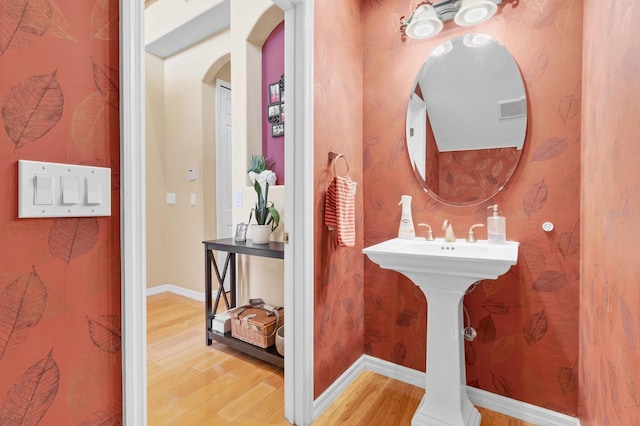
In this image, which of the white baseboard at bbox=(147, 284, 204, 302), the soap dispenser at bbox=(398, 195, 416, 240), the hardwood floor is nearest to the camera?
the hardwood floor

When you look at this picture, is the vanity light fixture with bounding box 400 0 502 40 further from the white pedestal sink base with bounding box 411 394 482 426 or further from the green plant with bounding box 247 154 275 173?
the white pedestal sink base with bounding box 411 394 482 426

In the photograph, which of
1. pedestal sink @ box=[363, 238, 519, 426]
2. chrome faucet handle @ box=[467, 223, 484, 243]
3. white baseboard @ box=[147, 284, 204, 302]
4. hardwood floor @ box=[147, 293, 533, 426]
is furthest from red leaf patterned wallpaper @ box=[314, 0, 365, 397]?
white baseboard @ box=[147, 284, 204, 302]

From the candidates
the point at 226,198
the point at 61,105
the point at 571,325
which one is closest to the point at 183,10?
the point at 226,198

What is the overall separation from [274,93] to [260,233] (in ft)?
3.81

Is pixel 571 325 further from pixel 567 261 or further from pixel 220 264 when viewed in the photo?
pixel 220 264

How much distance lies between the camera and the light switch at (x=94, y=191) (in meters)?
0.76

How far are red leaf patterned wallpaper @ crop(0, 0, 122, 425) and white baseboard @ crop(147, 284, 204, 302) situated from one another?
2841mm

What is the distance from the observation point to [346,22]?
1.94 metres

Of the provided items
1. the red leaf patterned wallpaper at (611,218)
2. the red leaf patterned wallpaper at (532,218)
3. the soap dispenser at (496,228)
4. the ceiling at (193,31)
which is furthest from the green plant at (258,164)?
the red leaf patterned wallpaper at (611,218)

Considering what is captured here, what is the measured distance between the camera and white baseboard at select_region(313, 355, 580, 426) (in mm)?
1605

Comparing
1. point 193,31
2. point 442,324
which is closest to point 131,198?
point 442,324

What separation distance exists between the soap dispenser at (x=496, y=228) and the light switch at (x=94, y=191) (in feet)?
5.50

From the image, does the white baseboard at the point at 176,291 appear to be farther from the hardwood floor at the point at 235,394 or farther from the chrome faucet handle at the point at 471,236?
the chrome faucet handle at the point at 471,236

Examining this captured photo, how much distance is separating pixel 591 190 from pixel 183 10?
3.48 m
